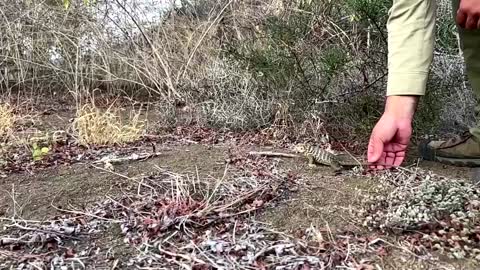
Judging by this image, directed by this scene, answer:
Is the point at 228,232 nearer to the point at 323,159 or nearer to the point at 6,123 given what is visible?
the point at 323,159

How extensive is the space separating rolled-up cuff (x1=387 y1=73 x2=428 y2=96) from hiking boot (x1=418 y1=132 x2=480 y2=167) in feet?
2.48

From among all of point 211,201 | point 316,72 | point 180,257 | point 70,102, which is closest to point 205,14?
point 70,102

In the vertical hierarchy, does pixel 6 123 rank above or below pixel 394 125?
below

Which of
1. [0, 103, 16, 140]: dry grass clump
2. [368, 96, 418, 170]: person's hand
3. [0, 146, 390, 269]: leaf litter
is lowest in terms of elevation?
[0, 103, 16, 140]: dry grass clump

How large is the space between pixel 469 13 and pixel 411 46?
0.18m

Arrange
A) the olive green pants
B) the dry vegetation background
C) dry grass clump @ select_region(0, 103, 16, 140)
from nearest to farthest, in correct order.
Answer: the olive green pants → the dry vegetation background → dry grass clump @ select_region(0, 103, 16, 140)

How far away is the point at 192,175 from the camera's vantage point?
222 cm

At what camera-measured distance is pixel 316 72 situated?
314cm

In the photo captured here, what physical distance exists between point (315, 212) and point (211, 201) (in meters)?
0.34

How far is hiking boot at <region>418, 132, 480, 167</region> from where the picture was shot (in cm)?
231

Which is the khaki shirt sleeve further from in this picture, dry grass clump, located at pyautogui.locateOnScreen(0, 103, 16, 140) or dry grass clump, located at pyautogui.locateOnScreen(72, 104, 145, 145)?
dry grass clump, located at pyautogui.locateOnScreen(0, 103, 16, 140)

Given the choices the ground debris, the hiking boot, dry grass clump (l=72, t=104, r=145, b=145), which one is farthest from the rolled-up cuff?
dry grass clump (l=72, t=104, r=145, b=145)

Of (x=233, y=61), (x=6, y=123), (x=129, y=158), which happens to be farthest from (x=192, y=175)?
(x=6, y=123)

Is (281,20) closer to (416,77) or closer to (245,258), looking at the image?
(416,77)
